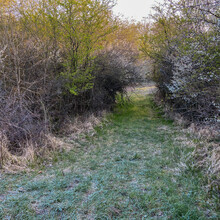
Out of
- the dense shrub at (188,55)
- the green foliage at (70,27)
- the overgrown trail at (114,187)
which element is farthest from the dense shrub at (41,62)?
the dense shrub at (188,55)

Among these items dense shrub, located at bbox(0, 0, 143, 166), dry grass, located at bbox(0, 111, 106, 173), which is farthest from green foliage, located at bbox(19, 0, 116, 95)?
dry grass, located at bbox(0, 111, 106, 173)

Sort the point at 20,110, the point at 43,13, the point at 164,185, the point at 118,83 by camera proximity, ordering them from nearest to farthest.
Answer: the point at 164,185, the point at 20,110, the point at 43,13, the point at 118,83

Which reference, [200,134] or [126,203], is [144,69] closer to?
[200,134]

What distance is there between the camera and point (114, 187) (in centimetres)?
320

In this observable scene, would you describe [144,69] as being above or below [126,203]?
above

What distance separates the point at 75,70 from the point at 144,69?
6036mm

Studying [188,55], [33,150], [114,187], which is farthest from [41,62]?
[114,187]

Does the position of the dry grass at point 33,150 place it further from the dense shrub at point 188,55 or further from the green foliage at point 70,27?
the dense shrub at point 188,55

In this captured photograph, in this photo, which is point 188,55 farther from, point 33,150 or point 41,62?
point 33,150

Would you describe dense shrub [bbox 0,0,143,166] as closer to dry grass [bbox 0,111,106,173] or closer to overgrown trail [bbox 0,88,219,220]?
dry grass [bbox 0,111,106,173]

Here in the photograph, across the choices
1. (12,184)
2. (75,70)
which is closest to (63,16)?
(75,70)

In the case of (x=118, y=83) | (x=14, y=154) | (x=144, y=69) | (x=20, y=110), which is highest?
(x=144, y=69)

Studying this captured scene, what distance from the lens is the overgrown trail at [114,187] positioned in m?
2.53

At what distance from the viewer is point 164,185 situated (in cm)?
320
